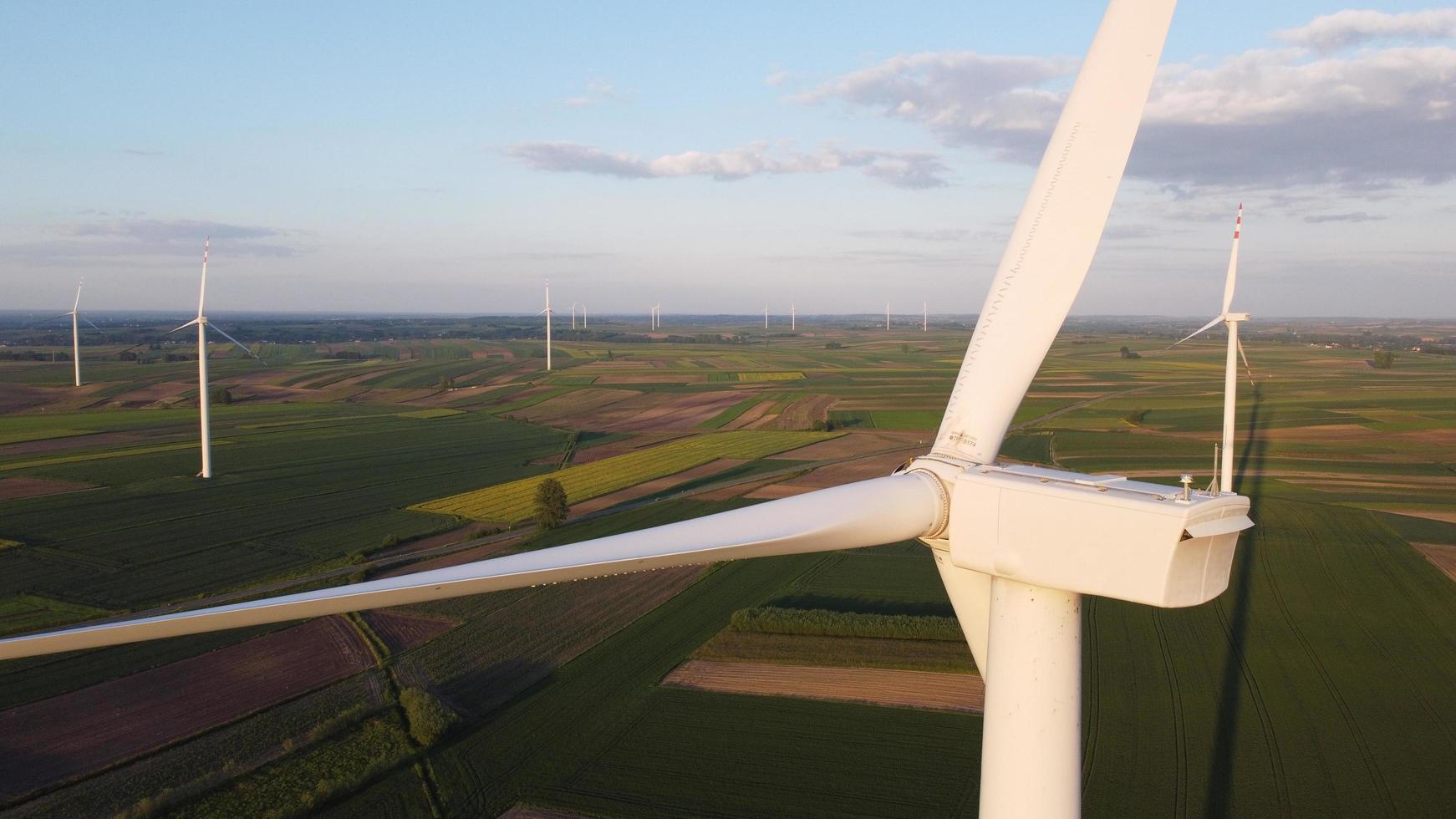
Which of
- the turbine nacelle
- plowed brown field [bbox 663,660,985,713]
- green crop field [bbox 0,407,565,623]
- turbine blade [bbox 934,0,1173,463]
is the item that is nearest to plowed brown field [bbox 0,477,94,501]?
green crop field [bbox 0,407,565,623]

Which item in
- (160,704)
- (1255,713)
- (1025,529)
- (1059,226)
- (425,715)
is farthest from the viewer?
(160,704)

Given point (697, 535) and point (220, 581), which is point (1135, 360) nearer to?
point (220, 581)

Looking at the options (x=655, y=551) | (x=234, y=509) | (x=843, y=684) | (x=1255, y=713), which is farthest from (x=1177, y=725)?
(x=234, y=509)

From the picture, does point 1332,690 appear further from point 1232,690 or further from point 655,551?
point 655,551

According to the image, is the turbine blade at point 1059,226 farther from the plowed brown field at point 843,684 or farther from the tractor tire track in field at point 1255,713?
the plowed brown field at point 843,684

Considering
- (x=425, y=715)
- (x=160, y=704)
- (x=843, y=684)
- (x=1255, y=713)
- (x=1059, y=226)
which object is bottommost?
(x=160, y=704)

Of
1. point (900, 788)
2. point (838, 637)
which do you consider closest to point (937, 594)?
point (838, 637)

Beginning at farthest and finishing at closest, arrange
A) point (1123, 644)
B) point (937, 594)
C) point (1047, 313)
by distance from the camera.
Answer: point (937, 594) < point (1123, 644) < point (1047, 313)
